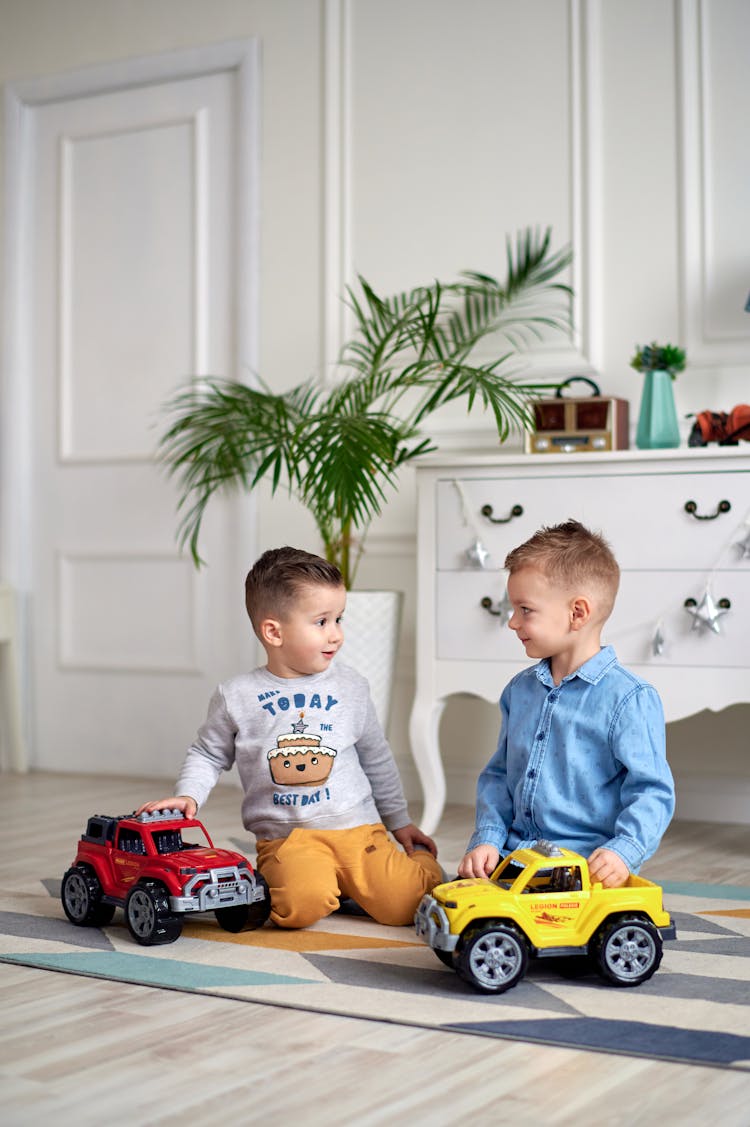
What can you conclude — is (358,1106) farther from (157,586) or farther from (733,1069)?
(157,586)

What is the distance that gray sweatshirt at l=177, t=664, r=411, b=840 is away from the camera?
239 cm

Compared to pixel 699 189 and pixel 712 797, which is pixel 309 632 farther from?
pixel 699 189

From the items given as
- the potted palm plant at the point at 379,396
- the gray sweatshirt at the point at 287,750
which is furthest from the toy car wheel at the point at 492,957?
the potted palm plant at the point at 379,396

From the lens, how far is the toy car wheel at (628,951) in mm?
1912

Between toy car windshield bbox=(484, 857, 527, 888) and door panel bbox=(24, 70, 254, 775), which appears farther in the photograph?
door panel bbox=(24, 70, 254, 775)

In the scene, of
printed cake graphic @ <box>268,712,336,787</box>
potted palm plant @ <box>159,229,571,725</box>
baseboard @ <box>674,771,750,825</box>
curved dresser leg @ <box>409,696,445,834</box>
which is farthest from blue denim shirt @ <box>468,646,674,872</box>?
baseboard @ <box>674,771,750,825</box>

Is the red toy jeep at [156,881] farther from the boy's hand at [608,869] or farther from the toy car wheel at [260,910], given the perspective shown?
the boy's hand at [608,869]

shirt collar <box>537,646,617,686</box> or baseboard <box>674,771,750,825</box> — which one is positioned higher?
shirt collar <box>537,646,617,686</box>

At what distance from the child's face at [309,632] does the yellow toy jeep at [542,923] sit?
586mm

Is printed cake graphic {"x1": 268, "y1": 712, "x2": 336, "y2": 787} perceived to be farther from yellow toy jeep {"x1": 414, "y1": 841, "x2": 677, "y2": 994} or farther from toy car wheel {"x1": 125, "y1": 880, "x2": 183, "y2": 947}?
yellow toy jeep {"x1": 414, "y1": 841, "x2": 677, "y2": 994}

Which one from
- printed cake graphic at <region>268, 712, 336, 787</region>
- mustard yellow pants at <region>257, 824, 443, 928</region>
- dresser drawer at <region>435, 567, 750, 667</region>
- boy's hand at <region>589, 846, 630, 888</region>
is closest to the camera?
boy's hand at <region>589, 846, 630, 888</region>

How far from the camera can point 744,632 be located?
299 cm

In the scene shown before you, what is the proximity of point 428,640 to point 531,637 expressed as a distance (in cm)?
119

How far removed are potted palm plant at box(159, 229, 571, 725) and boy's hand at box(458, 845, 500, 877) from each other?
4.73 ft
